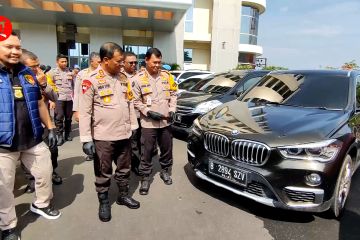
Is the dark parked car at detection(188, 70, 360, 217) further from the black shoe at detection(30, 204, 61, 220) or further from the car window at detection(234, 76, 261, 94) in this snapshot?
the car window at detection(234, 76, 261, 94)

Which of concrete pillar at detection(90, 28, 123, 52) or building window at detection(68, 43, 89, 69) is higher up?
concrete pillar at detection(90, 28, 123, 52)

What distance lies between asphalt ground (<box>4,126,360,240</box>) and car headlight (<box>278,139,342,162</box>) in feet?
2.52

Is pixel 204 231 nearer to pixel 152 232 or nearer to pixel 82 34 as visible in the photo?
pixel 152 232

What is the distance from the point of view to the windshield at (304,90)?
3924 millimetres

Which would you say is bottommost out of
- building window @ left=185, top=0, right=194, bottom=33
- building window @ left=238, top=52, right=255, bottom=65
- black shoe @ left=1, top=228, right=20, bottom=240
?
black shoe @ left=1, top=228, right=20, bottom=240

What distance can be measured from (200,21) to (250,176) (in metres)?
26.4

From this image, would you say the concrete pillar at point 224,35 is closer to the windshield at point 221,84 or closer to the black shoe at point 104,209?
the windshield at point 221,84

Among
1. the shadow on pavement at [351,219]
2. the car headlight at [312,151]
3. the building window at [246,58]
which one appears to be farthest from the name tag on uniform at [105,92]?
the building window at [246,58]

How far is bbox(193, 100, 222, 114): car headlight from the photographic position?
619 centimetres

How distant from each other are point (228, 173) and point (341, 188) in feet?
3.89

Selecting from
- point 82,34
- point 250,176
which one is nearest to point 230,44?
point 82,34

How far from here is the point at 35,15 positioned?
17.5m

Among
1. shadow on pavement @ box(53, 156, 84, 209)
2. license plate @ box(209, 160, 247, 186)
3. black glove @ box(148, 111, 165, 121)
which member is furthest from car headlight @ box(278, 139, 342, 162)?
shadow on pavement @ box(53, 156, 84, 209)

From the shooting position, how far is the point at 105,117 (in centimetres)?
318
